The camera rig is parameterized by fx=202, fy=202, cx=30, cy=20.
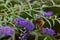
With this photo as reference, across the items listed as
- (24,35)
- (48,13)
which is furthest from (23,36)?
(48,13)

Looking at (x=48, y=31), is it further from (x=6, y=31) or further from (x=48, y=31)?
(x=6, y=31)

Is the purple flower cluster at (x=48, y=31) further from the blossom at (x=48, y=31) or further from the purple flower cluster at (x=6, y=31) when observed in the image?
the purple flower cluster at (x=6, y=31)

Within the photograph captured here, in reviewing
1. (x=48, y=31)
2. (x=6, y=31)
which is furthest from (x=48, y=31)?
(x=6, y=31)

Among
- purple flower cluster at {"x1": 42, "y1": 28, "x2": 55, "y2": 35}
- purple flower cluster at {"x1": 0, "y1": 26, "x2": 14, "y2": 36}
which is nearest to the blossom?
purple flower cluster at {"x1": 42, "y1": 28, "x2": 55, "y2": 35}

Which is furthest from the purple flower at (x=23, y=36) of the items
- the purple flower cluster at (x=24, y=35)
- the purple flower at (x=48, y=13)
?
the purple flower at (x=48, y=13)

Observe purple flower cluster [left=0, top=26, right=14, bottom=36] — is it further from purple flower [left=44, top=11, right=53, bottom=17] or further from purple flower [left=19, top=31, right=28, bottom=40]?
purple flower [left=44, top=11, right=53, bottom=17]

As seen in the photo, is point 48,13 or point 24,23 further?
point 48,13

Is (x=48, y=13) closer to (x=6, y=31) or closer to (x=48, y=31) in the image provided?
(x=48, y=31)

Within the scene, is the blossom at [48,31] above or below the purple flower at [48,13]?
below

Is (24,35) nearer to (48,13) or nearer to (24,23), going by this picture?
(24,23)

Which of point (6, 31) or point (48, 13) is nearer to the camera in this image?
point (6, 31)

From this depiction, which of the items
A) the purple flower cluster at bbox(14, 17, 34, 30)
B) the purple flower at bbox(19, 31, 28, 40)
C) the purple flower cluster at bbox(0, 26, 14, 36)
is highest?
the purple flower cluster at bbox(14, 17, 34, 30)
